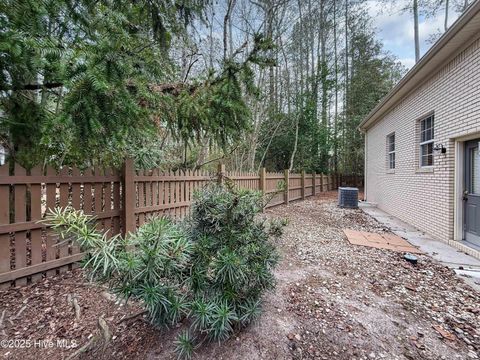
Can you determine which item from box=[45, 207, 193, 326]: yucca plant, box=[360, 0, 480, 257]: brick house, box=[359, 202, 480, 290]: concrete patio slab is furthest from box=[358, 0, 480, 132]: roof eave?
box=[45, 207, 193, 326]: yucca plant

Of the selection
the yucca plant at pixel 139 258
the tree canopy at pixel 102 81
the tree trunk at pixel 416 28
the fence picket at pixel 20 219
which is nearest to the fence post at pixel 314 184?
the tree trunk at pixel 416 28

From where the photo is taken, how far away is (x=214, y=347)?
1.72m

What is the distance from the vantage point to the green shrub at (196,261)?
139 cm

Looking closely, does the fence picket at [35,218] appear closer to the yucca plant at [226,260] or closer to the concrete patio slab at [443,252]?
the yucca plant at [226,260]

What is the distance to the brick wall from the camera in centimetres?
404

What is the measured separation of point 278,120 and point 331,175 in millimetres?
5607

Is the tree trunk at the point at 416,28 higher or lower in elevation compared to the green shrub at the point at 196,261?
higher

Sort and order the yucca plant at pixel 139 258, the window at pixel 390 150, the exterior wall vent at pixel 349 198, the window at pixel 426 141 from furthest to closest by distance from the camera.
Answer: the exterior wall vent at pixel 349 198, the window at pixel 390 150, the window at pixel 426 141, the yucca plant at pixel 139 258

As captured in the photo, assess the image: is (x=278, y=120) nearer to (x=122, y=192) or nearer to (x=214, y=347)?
(x=122, y=192)

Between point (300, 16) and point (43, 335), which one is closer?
point (43, 335)

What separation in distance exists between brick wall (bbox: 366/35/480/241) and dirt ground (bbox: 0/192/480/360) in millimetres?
2073

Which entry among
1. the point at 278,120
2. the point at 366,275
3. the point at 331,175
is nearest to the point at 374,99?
the point at 331,175

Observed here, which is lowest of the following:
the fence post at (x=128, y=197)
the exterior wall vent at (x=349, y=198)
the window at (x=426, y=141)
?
the exterior wall vent at (x=349, y=198)

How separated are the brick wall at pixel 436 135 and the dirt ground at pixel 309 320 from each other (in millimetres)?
2073
